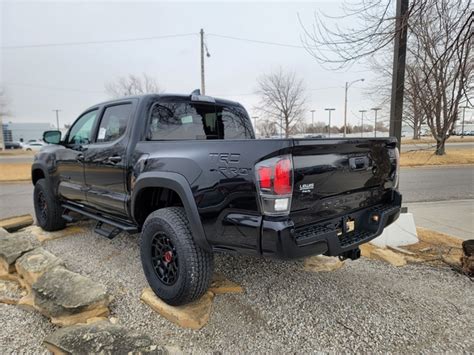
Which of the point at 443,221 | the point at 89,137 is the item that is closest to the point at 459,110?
the point at 443,221

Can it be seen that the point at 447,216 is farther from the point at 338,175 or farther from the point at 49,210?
the point at 49,210

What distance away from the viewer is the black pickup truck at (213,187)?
212cm

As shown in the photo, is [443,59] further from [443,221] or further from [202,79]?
[202,79]

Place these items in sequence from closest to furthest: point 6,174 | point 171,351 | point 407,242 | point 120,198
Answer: point 171,351 < point 120,198 < point 407,242 < point 6,174

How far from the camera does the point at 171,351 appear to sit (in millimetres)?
2303

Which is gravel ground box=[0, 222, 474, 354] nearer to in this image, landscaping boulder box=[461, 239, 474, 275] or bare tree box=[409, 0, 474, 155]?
landscaping boulder box=[461, 239, 474, 275]

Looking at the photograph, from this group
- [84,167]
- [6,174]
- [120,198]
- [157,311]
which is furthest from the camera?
[6,174]

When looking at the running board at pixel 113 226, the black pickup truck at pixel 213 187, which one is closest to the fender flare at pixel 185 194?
the black pickup truck at pixel 213 187

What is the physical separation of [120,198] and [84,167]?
36.6 inches

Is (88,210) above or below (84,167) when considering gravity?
below

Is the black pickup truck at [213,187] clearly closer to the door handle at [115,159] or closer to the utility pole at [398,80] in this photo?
the door handle at [115,159]

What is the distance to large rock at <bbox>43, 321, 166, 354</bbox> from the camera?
7.04 ft

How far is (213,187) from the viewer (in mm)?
2350

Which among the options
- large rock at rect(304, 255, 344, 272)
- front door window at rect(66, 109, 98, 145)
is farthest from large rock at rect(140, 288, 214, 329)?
front door window at rect(66, 109, 98, 145)
